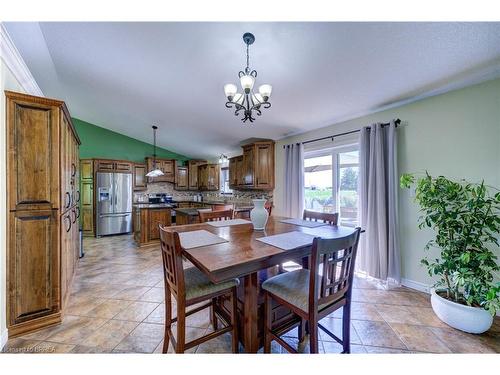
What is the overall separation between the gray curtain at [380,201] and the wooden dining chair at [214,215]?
1.88 metres

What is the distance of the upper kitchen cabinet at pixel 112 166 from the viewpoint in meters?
5.26

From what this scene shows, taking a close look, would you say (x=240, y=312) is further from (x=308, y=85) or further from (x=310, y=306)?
(x=308, y=85)

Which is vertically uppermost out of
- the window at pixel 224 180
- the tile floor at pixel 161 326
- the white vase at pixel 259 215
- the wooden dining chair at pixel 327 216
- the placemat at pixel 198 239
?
the window at pixel 224 180

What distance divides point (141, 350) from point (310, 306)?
4.55 feet

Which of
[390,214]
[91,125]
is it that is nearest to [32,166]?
[390,214]

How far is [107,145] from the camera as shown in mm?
5773

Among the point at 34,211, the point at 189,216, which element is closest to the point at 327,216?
the point at 189,216

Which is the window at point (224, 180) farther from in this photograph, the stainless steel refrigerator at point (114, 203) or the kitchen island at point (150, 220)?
the stainless steel refrigerator at point (114, 203)

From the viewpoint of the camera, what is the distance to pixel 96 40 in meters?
2.19

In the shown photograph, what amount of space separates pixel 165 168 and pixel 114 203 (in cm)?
176

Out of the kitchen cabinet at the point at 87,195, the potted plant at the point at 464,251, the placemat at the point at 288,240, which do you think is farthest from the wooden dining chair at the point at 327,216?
the kitchen cabinet at the point at 87,195

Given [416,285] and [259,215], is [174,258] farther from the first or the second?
[416,285]
